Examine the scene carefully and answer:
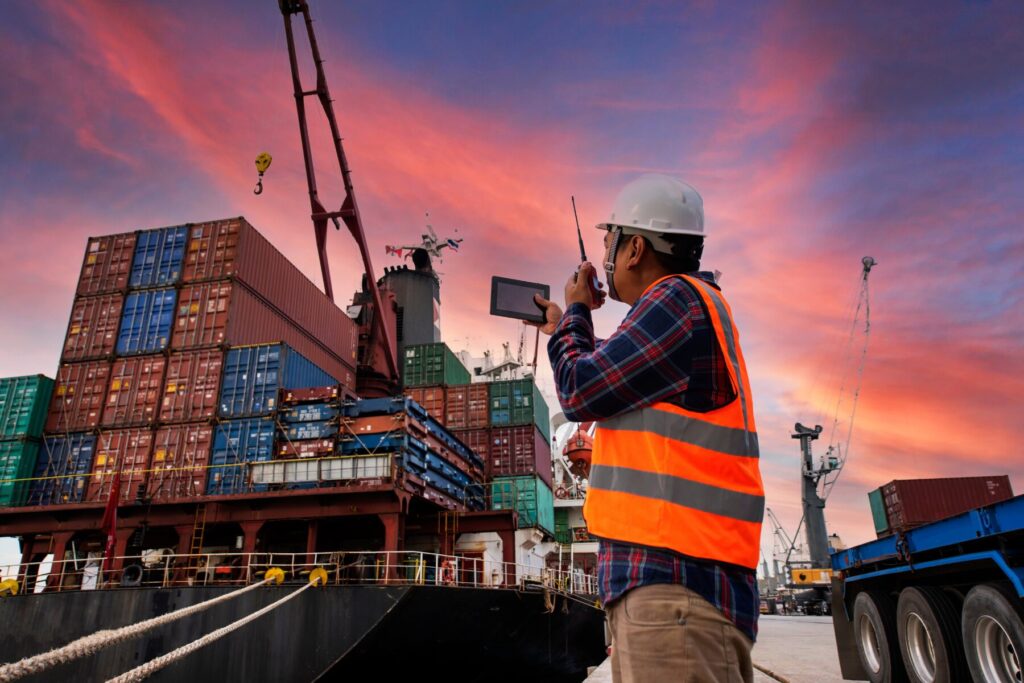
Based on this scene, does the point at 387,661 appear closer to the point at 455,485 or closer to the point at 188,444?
the point at 455,485

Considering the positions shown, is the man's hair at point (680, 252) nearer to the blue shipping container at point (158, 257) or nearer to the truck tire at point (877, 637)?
the truck tire at point (877, 637)

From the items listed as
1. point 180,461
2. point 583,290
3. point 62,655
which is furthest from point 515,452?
point 583,290

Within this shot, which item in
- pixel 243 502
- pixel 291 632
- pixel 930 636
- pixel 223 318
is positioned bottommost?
pixel 291 632

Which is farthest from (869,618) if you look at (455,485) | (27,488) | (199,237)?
(199,237)

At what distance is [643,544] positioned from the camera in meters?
1.69

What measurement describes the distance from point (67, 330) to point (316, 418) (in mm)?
10659

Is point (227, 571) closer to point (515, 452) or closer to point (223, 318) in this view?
point (223, 318)

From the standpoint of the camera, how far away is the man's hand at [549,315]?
7.84 feet

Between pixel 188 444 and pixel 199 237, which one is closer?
pixel 188 444

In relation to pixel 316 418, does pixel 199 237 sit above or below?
above

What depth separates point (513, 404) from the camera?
30.3 metres

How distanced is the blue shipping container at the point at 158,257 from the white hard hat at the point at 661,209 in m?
23.3

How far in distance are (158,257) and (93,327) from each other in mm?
3204

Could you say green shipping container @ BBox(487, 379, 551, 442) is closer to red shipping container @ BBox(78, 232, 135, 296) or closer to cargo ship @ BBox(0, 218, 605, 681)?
cargo ship @ BBox(0, 218, 605, 681)
